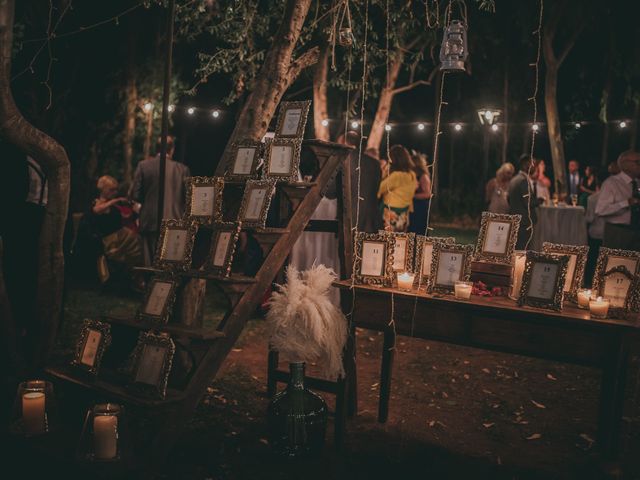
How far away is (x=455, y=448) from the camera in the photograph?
12.7ft

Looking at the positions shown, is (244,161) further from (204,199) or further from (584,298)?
(584,298)

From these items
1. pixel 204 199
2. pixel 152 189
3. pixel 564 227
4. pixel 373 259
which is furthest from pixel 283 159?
pixel 564 227

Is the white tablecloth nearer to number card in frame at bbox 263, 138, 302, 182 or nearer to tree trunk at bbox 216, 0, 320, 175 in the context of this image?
tree trunk at bbox 216, 0, 320, 175

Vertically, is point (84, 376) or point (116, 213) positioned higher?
point (116, 213)

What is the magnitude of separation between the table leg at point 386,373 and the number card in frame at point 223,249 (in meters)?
1.13

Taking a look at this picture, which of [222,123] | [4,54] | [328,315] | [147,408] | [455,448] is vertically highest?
[222,123]

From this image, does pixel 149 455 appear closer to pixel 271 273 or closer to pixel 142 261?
pixel 271 273

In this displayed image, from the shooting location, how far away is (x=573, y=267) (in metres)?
3.54

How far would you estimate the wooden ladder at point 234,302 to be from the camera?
11.0ft

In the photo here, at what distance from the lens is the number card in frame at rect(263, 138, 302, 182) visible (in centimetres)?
388

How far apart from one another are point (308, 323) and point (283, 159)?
1027 mm

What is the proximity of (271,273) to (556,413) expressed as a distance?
7.81ft

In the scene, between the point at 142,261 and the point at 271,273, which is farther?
the point at 142,261

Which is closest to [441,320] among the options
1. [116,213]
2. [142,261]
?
[142,261]
